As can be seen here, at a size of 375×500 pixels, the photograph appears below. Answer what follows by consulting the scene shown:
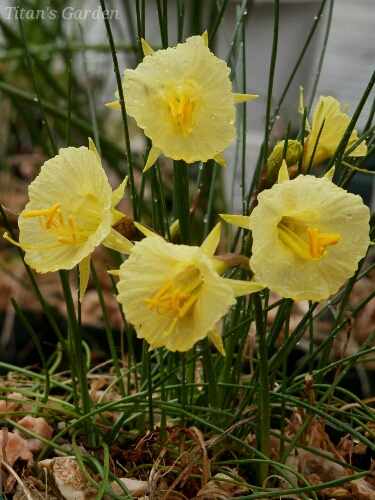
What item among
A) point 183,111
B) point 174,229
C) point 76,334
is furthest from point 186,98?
point 76,334

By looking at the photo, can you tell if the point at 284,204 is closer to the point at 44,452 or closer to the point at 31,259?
the point at 31,259

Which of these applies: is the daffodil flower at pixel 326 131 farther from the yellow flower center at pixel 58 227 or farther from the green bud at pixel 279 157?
the yellow flower center at pixel 58 227

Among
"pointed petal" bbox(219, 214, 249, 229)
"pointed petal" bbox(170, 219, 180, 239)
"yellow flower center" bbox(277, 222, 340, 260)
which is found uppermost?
"pointed petal" bbox(219, 214, 249, 229)

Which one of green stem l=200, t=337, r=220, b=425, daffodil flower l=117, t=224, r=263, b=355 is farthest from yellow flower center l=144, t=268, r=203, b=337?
green stem l=200, t=337, r=220, b=425

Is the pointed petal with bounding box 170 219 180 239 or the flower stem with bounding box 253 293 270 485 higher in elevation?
the pointed petal with bounding box 170 219 180 239

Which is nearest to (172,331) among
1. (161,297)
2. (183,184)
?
(161,297)

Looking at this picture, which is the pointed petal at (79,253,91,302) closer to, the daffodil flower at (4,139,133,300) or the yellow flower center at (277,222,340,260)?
the daffodil flower at (4,139,133,300)

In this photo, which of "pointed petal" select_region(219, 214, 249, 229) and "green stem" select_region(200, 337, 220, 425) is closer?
"pointed petal" select_region(219, 214, 249, 229)

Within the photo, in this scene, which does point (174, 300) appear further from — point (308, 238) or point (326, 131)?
point (326, 131)
